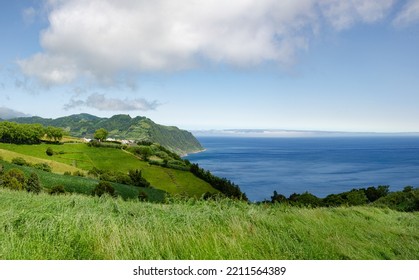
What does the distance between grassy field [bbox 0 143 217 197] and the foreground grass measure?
86.5 metres

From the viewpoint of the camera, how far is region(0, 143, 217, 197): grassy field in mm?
96500

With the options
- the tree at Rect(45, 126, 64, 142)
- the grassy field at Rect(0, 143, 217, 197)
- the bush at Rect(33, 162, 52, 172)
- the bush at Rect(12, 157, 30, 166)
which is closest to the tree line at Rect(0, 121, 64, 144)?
the tree at Rect(45, 126, 64, 142)

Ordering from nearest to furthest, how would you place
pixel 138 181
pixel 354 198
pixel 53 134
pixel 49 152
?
pixel 354 198 → pixel 138 181 → pixel 49 152 → pixel 53 134

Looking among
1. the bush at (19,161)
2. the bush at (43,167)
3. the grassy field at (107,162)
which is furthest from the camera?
the grassy field at (107,162)

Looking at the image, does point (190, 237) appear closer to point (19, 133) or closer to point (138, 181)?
point (138, 181)

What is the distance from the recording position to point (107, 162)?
113 metres

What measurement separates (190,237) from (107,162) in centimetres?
11275

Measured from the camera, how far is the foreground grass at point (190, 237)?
5.26 metres

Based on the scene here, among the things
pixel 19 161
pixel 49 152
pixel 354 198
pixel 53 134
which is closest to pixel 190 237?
pixel 354 198

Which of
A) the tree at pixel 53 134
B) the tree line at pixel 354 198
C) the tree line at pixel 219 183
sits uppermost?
the tree at pixel 53 134

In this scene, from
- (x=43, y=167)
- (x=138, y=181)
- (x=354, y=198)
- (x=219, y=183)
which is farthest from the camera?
(x=219, y=183)

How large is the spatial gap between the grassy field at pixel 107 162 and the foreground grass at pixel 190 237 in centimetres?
8648

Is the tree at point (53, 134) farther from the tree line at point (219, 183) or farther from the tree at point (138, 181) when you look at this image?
the tree line at point (219, 183)

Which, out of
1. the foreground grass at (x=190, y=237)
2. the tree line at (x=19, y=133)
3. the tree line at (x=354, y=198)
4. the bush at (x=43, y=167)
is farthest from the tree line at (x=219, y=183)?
the foreground grass at (x=190, y=237)
